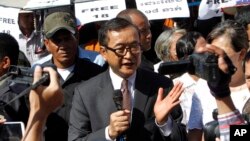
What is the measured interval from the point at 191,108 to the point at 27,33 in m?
3.71

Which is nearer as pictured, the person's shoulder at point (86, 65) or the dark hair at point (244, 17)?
the person's shoulder at point (86, 65)

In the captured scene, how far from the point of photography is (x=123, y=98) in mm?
3768

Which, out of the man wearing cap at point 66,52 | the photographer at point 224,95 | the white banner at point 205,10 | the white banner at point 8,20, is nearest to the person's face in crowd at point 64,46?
the man wearing cap at point 66,52

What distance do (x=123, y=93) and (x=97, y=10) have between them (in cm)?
268

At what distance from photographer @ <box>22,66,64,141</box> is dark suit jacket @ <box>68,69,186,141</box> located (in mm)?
583

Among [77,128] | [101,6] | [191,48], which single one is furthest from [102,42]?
[101,6]

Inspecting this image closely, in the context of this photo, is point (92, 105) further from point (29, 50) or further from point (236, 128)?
point (29, 50)

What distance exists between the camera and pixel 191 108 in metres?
4.20

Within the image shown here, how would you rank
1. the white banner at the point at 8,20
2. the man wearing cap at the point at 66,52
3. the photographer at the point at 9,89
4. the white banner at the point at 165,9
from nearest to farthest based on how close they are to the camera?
the photographer at the point at 9,89 → the man wearing cap at the point at 66,52 → the white banner at the point at 165,9 → the white banner at the point at 8,20

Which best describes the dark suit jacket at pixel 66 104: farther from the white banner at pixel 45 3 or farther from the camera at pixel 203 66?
the white banner at pixel 45 3

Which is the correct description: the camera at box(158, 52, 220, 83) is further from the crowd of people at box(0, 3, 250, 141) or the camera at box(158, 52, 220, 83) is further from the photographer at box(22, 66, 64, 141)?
the photographer at box(22, 66, 64, 141)

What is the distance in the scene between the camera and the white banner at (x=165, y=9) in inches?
248

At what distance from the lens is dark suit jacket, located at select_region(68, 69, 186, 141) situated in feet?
12.2

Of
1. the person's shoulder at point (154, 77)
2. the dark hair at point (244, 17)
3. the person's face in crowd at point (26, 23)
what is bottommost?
the person's shoulder at point (154, 77)
